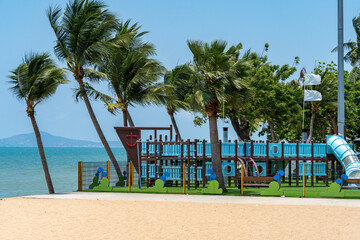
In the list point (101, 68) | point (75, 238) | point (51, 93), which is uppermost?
point (101, 68)

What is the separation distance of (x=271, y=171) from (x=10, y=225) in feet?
59.6

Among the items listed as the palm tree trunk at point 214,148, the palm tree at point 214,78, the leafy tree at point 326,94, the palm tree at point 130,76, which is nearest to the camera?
the palm tree at point 214,78

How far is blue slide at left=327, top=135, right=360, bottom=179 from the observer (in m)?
25.7

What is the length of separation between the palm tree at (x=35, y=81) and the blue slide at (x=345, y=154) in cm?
1359

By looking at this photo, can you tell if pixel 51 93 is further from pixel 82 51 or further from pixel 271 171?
pixel 271 171

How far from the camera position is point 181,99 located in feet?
132

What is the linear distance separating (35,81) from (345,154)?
49.0ft

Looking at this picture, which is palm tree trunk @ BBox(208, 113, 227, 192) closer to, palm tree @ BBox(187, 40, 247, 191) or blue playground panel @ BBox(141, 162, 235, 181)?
palm tree @ BBox(187, 40, 247, 191)

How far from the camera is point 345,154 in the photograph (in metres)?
26.8

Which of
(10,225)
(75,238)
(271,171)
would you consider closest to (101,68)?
(271,171)

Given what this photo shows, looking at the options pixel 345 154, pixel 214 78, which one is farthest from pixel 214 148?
pixel 345 154

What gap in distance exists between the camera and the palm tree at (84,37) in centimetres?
2953

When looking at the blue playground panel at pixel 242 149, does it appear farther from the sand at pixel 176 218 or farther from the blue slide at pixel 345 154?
the sand at pixel 176 218

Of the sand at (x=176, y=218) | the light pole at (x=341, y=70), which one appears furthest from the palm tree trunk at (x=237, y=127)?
the sand at (x=176, y=218)
